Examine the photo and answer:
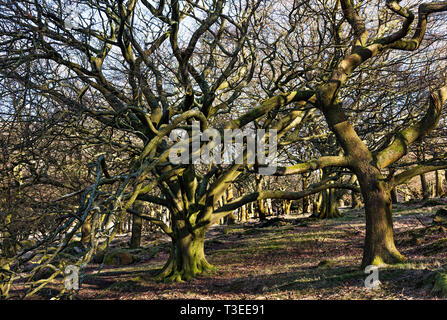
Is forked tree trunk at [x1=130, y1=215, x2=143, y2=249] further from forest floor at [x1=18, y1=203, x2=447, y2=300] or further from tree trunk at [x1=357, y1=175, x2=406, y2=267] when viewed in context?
tree trunk at [x1=357, y1=175, x2=406, y2=267]

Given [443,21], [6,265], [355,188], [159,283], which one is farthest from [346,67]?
[159,283]

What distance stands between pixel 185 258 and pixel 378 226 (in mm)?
6315

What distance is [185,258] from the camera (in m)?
11.5

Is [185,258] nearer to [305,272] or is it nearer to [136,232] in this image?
[305,272]

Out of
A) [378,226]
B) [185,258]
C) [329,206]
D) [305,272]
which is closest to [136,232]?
[185,258]

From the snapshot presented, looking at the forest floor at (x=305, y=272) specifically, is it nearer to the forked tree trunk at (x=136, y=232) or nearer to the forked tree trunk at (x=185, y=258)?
the forked tree trunk at (x=185, y=258)

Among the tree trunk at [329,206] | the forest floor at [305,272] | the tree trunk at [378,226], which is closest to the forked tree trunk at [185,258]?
the forest floor at [305,272]

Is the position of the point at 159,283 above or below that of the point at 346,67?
below

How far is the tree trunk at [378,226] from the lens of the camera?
7.51m

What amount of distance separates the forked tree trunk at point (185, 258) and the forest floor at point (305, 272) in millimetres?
484

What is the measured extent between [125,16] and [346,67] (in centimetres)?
533

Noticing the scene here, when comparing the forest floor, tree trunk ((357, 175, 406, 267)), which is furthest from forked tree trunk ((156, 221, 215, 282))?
tree trunk ((357, 175, 406, 267))
